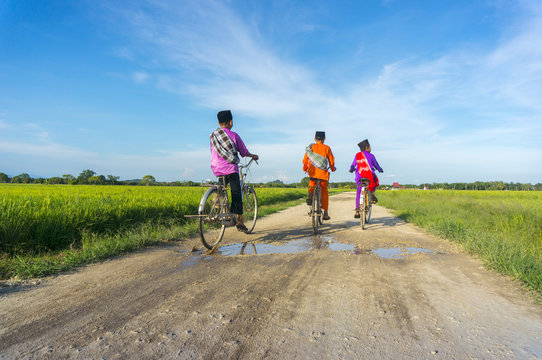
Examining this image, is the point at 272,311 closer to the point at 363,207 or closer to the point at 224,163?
the point at 224,163

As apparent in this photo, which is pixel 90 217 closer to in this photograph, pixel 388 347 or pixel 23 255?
pixel 23 255

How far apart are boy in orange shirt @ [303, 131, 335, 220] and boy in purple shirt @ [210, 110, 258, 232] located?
206 centimetres

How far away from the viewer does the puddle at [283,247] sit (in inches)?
177

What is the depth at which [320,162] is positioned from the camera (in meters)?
6.80

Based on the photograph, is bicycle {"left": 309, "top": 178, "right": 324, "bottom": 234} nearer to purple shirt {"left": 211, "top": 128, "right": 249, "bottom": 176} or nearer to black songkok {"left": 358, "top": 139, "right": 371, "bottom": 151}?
purple shirt {"left": 211, "top": 128, "right": 249, "bottom": 176}

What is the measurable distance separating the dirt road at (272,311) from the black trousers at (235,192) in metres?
1.34

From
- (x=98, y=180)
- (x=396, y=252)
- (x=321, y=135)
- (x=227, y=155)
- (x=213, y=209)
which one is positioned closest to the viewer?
(x=396, y=252)

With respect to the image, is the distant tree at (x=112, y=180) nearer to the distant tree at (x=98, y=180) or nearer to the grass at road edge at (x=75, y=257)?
the distant tree at (x=98, y=180)

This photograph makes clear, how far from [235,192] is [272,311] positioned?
309 cm

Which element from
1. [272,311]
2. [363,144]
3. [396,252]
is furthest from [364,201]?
[272,311]

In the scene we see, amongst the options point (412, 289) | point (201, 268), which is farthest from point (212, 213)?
point (412, 289)

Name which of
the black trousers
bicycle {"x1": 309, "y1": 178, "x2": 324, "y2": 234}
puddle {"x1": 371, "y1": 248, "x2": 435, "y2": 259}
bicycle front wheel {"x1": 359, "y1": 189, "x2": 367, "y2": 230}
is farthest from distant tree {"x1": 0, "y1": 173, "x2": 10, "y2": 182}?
puddle {"x1": 371, "y1": 248, "x2": 435, "y2": 259}

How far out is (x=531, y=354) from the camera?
5.71 ft

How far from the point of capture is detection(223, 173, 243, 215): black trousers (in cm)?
516
